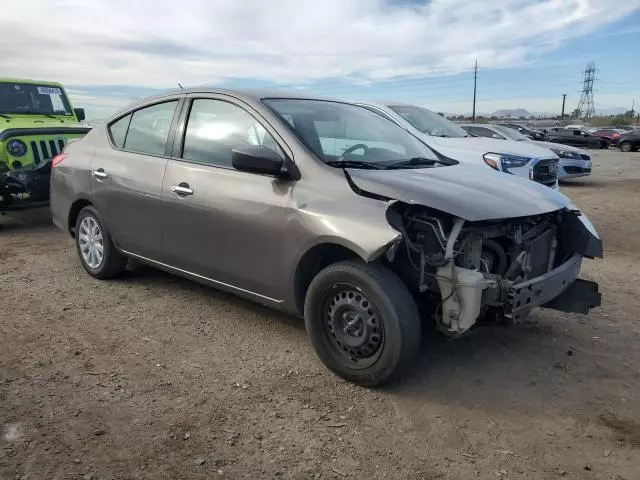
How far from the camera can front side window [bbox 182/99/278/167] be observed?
13.0 ft

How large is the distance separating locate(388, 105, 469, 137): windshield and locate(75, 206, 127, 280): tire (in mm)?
5264

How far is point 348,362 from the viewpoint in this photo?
341cm

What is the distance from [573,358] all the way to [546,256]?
0.75 m

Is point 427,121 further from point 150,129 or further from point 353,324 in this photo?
point 353,324

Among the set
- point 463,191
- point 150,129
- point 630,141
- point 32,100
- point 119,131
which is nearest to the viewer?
point 463,191

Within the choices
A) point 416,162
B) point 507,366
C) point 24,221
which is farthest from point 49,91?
point 507,366

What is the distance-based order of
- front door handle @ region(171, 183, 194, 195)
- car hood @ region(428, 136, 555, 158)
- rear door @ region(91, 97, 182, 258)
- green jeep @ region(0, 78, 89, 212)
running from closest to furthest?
front door handle @ region(171, 183, 194, 195) → rear door @ region(91, 97, 182, 258) → green jeep @ region(0, 78, 89, 212) → car hood @ region(428, 136, 555, 158)

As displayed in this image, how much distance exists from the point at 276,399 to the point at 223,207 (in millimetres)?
1427

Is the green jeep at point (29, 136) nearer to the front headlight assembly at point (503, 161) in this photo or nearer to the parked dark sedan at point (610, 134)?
the front headlight assembly at point (503, 161)

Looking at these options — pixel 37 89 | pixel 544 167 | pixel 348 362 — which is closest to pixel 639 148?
pixel 544 167

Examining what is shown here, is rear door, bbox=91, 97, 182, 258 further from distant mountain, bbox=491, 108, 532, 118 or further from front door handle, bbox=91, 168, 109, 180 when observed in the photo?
distant mountain, bbox=491, 108, 532, 118

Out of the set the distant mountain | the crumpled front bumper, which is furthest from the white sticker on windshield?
the distant mountain

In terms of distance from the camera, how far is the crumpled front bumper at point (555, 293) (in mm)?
3203

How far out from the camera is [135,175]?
4.64 m
